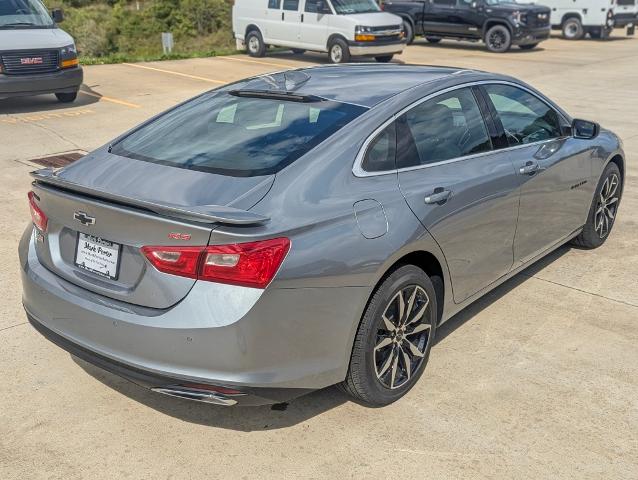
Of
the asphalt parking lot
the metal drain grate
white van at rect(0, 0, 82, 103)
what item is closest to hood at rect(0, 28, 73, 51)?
white van at rect(0, 0, 82, 103)

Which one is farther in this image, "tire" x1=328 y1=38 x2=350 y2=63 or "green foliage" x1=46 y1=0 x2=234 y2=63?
"green foliage" x1=46 y1=0 x2=234 y2=63

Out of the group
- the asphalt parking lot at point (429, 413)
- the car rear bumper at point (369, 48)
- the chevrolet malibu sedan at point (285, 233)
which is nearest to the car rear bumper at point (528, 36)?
the car rear bumper at point (369, 48)

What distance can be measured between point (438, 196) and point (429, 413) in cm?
108

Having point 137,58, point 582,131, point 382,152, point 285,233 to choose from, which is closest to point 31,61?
point 137,58

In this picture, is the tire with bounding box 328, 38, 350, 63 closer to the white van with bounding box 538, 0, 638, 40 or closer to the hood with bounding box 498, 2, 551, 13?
the hood with bounding box 498, 2, 551, 13

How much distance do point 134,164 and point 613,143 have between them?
12.7 ft

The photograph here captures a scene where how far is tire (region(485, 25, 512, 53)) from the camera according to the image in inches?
829

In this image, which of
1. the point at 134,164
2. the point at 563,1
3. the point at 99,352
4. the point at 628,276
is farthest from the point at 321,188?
the point at 563,1

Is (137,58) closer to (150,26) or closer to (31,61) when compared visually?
(31,61)

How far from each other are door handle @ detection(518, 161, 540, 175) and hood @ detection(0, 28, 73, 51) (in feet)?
29.0

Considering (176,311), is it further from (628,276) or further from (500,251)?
(628,276)

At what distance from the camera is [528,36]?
827 inches

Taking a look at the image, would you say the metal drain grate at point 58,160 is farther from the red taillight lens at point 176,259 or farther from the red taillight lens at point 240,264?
the red taillight lens at point 240,264

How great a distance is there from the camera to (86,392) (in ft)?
12.3
